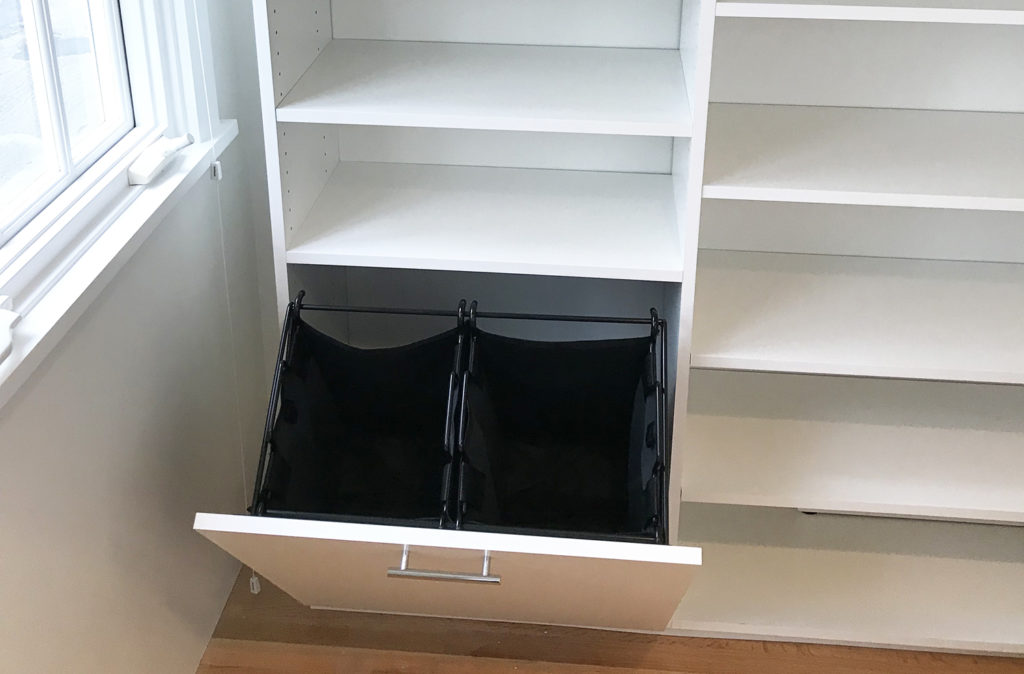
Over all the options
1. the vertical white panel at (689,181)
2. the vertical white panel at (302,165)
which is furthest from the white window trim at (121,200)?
the vertical white panel at (689,181)

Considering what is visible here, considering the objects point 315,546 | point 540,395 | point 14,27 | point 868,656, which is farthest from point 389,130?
point 868,656

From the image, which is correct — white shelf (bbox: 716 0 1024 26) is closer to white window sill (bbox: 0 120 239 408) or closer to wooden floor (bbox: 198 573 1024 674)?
white window sill (bbox: 0 120 239 408)

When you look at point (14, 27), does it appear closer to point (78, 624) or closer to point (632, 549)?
point (78, 624)

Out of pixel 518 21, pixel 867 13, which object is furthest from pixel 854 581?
pixel 518 21

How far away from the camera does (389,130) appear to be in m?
1.79

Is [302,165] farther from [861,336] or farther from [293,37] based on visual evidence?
[861,336]

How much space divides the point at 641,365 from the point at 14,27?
0.91 meters

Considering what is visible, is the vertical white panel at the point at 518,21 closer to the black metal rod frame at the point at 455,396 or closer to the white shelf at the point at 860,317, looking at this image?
the white shelf at the point at 860,317

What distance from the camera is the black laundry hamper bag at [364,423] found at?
4.74 feet

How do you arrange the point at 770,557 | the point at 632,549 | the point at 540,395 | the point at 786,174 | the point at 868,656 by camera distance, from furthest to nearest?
the point at 770,557, the point at 868,656, the point at 540,395, the point at 786,174, the point at 632,549

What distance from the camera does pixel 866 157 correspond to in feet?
4.83

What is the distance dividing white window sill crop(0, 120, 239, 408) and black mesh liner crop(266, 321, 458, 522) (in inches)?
10.3

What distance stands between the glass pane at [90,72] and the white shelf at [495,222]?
0.98ft

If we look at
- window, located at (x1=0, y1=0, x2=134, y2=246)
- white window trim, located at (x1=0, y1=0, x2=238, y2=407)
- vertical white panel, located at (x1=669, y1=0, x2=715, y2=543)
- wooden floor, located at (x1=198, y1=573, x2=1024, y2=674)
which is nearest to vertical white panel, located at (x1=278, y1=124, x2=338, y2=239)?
white window trim, located at (x1=0, y1=0, x2=238, y2=407)
